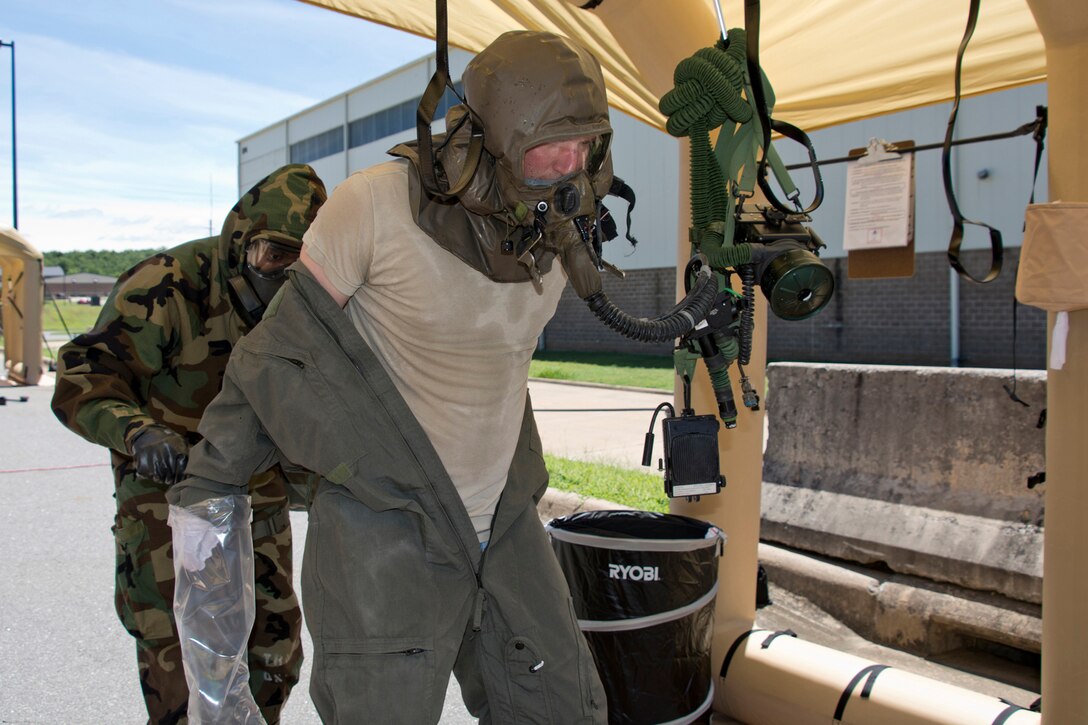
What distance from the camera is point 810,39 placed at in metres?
3.52

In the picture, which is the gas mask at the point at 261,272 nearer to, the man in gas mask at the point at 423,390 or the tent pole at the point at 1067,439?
the man in gas mask at the point at 423,390

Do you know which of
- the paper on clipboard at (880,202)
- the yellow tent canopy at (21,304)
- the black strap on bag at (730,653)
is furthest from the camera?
the yellow tent canopy at (21,304)

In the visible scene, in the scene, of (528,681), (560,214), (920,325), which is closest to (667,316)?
(560,214)

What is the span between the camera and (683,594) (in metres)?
3.03

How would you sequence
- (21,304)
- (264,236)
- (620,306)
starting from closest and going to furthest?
(264,236), (21,304), (620,306)

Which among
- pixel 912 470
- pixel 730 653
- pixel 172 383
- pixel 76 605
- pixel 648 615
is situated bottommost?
pixel 76 605

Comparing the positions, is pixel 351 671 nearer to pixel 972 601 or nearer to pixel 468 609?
pixel 468 609

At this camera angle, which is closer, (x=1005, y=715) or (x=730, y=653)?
(x=1005, y=715)

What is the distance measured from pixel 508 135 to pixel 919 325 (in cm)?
1681

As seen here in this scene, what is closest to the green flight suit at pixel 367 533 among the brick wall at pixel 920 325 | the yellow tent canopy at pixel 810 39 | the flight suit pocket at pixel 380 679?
the flight suit pocket at pixel 380 679

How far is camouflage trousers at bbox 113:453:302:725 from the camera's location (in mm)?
2684

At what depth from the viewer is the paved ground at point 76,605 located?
3.71 meters

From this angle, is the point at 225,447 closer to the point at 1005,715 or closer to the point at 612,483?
the point at 1005,715

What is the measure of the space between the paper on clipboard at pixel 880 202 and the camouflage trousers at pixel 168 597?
7.69ft
